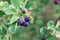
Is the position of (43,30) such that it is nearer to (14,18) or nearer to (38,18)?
(14,18)

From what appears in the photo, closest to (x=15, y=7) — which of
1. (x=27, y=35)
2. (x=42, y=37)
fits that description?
(x=42, y=37)

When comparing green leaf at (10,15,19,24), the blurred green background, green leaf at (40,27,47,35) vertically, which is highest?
green leaf at (10,15,19,24)

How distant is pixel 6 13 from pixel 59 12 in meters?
1.06

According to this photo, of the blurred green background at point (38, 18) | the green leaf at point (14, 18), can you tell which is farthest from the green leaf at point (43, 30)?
the blurred green background at point (38, 18)

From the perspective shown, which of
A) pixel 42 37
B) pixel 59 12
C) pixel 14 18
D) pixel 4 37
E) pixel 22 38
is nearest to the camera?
pixel 14 18

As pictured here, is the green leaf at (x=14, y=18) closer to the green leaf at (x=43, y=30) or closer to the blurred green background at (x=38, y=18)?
the green leaf at (x=43, y=30)

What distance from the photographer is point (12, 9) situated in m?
1.22

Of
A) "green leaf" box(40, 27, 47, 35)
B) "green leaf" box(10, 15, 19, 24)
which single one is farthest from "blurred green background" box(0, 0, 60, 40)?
"green leaf" box(10, 15, 19, 24)

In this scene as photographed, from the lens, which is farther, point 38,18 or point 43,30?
point 38,18

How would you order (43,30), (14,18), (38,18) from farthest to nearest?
1. (38,18)
2. (43,30)
3. (14,18)

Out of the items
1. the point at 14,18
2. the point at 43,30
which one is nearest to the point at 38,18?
the point at 43,30

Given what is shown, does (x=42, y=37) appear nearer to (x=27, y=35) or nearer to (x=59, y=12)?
(x=59, y=12)

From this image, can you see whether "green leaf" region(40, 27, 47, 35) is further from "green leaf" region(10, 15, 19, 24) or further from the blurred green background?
the blurred green background

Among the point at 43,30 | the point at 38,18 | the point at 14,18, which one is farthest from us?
the point at 38,18
